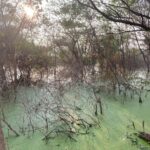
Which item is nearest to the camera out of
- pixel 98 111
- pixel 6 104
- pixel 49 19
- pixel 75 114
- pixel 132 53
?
pixel 75 114

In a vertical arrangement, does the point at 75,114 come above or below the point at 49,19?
below

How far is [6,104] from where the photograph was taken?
9492 millimetres

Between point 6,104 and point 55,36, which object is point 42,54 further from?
point 6,104

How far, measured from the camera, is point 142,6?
8500 millimetres

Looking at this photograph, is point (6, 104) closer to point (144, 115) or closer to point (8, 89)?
point (8, 89)

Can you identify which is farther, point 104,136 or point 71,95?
point 71,95

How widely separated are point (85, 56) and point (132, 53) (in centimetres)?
818

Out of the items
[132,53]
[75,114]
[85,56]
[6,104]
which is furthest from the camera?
[132,53]

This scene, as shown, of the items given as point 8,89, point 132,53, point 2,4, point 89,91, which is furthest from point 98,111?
point 132,53

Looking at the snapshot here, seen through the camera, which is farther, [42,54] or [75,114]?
[42,54]

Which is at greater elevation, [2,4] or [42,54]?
[2,4]

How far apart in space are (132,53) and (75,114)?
73.6 feet

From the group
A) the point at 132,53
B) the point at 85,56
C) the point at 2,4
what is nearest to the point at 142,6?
the point at 2,4

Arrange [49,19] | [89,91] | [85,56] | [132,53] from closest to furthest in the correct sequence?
[89,91] < [49,19] < [85,56] < [132,53]
